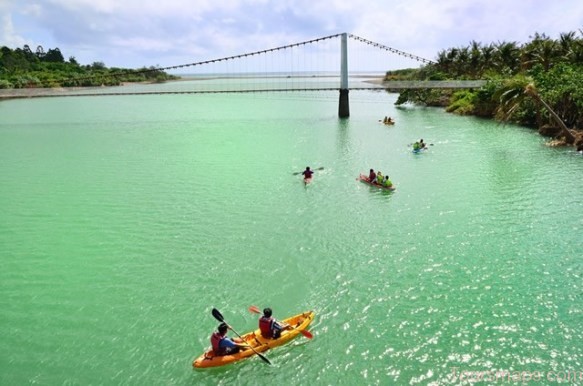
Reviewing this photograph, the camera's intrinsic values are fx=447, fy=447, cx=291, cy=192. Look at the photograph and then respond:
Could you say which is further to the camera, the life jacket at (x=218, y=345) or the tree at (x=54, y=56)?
the tree at (x=54, y=56)

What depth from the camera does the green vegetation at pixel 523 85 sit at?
4094 centimetres

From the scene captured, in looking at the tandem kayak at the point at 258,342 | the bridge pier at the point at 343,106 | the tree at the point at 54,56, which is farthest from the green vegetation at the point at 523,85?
the tree at the point at 54,56

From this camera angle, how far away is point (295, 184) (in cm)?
2927

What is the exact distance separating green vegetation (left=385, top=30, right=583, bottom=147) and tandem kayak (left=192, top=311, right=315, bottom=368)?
109ft

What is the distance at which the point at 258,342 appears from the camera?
40.8ft

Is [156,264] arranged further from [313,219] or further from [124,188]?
[124,188]

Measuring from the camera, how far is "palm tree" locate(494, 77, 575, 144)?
38694mm

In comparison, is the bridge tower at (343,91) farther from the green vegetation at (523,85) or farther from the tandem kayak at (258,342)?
the tandem kayak at (258,342)

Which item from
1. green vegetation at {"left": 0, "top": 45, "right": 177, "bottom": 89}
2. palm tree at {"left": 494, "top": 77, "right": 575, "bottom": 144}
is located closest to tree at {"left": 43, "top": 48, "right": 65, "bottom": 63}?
green vegetation at {"left": 0, "top": 45, "right": 177, "bottom": 89}

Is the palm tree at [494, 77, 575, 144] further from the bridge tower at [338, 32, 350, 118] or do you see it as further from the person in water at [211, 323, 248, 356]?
the person in water at [211, 323, 248, 356]

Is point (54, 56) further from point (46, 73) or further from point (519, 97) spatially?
point (519, 97)

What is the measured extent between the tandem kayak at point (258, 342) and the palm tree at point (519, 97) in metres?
32.9

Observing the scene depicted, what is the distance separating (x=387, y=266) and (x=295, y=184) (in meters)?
13.1

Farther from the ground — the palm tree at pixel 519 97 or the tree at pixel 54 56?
the tree at pixel 54 56
